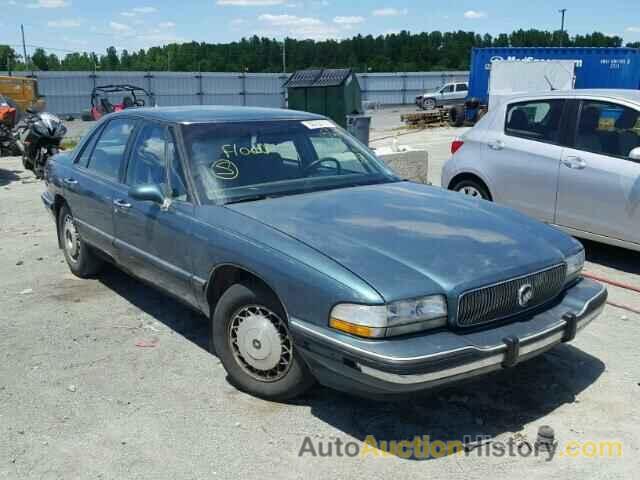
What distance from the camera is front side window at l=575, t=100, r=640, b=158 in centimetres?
608

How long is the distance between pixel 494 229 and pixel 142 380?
2.31 meters

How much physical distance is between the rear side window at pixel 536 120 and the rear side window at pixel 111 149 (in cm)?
396

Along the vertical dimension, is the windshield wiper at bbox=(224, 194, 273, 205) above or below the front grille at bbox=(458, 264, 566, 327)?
above

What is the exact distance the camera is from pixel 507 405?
3.80 m

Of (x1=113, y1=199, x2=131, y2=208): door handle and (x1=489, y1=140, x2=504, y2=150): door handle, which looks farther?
(x1=489, y1=140, x2=504, y2=150): door handle

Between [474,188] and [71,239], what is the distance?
421 centimetres

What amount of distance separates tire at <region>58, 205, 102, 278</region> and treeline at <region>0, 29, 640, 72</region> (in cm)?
9429

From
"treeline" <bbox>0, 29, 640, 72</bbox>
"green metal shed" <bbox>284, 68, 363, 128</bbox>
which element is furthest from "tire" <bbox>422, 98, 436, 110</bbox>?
"treeline" <bbox>0, 29, 640, 72</bbox>

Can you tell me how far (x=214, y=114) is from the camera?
4785 millimetres

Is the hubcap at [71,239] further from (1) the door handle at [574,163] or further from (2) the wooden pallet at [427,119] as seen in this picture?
(2) the wooden pallet at [427,119]

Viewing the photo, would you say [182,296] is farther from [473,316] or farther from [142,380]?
[473,316]

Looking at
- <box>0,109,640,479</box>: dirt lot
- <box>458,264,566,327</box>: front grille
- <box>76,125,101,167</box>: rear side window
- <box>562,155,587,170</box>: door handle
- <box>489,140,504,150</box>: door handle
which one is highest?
<box>76,125,101,167</box>: rear side window

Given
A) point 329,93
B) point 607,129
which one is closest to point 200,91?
point 329,93

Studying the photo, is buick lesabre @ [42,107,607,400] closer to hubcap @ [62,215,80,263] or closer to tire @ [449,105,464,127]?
hubcap @ [62,215,80,263]
